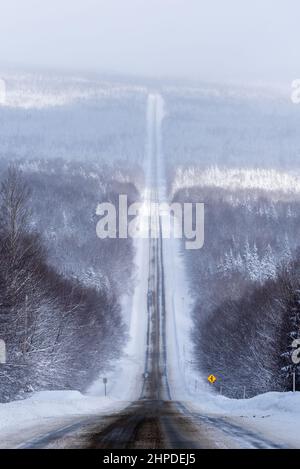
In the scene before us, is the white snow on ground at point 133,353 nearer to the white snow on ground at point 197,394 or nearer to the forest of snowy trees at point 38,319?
the forest of snowy trees at point 38,319

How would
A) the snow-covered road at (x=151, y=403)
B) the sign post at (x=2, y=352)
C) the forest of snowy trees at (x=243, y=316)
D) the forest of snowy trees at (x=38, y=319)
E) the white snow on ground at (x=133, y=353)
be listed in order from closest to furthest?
the snow-covered road at (x=151, y=403) < the sign post at (x=2, y=352) < the forest of snowy trees at (x=38, y=319) < the forest of snowy trees at (x=243, y=316) < the white snow on ground at (x=133, y=353)

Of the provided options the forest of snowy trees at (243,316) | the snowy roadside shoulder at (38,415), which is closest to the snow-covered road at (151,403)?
the snowy roadside shoulder at (38,415)

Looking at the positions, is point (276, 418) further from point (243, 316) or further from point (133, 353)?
point (133, 353)

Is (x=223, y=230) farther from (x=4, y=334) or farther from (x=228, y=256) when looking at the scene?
(x=4, y=334)

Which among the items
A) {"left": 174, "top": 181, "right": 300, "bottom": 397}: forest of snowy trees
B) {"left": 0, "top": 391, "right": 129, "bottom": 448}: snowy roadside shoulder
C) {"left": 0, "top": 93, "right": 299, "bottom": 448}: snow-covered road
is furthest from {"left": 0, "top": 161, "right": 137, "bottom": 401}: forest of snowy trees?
{"left": 174, "top": 181, "right": 300, "bottom": 397}: forest of snowy trees

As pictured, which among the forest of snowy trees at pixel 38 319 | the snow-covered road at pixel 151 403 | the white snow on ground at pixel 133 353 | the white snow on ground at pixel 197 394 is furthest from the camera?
the white snow on ground at pixel 133 353

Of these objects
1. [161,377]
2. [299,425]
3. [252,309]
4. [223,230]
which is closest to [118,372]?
[161,377]

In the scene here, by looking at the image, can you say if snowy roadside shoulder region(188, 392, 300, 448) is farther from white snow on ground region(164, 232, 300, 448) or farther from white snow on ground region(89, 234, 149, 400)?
white snow on ground region(89, 234, 149, 400)
